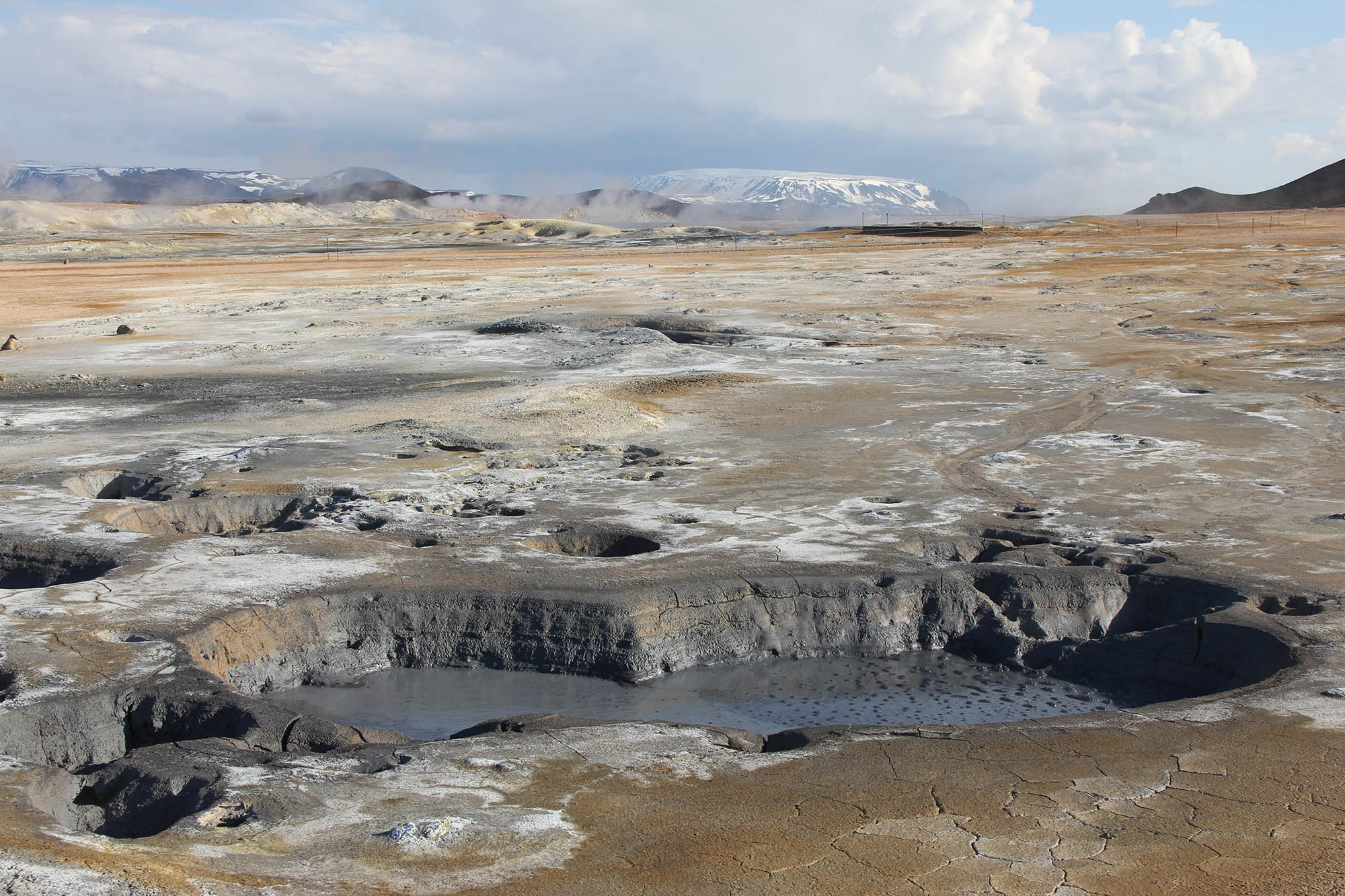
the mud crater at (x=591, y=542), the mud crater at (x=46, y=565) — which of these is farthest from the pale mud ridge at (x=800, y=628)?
the mud crater at (x=46, y=565)

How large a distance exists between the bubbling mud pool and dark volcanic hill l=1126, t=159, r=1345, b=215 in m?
72.0

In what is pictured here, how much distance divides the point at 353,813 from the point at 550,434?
628 cm

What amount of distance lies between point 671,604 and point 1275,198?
255 ft

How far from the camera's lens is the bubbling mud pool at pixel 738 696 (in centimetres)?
539

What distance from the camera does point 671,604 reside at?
5992 millimetres

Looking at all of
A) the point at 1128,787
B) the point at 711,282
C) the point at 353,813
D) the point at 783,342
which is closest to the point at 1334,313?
the point at 783,342

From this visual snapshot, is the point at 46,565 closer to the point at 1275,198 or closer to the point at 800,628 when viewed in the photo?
the point at 800,628

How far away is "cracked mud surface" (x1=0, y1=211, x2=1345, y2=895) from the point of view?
11.8 feet

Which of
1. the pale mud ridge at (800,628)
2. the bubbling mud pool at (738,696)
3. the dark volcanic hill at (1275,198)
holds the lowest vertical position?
the bubbling mud pool at (738,696)

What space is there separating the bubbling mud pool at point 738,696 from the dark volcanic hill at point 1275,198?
236ft

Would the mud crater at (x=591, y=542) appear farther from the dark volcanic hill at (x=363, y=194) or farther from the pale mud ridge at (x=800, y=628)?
the dark volcanic hill at (x=363, y=194)

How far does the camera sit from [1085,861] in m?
3.48

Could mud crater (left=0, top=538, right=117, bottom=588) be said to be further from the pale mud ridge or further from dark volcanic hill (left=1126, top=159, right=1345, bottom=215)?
dark volcanic hill (left=1126, top=159, right=1345, bottom=215)

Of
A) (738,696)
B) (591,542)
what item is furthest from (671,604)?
(591,542)
